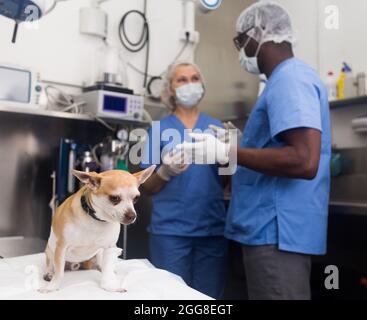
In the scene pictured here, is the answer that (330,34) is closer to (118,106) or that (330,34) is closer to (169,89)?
(169,89)

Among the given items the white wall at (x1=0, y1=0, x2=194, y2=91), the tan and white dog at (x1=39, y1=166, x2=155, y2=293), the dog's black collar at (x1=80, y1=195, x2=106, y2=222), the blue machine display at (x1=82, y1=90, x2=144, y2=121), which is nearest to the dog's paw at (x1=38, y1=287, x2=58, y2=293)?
the tan and white dog at (x1=39, y1=166, x2=155, y2=293)

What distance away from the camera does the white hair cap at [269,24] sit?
1.00 meters

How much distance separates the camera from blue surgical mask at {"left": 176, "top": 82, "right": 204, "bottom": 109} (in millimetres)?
1195

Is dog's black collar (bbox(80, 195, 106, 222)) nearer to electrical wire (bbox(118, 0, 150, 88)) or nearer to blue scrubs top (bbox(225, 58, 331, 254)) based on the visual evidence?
blue scrubs top (bbox(225, 58, 331, 254))

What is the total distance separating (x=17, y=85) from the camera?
4.05 ft

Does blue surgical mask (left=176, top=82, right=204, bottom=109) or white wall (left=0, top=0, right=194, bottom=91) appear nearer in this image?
blue surgical mask (left=176, top=82, right=204, bottom=109)

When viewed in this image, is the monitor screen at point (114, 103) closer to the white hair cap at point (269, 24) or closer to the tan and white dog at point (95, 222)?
the white hair cap at point (269, 24)

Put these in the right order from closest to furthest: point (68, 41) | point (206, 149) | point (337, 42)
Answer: point (206, 149) < point (68, 41) < point (337, 42)

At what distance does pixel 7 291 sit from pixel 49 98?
1.07m

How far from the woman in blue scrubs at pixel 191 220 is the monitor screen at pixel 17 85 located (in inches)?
19.0

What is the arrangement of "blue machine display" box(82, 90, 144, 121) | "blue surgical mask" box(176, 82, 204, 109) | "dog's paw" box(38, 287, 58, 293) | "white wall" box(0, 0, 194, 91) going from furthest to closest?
"white wall" box(0, 0, 194, 91), "blue surgical mask" box(176, 82, 204, 109), "blue machine display" box(82, 90, 144, 121), "dog's paw" box(38, 287, 58, 293)

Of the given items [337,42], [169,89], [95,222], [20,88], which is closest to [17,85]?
[20,88]

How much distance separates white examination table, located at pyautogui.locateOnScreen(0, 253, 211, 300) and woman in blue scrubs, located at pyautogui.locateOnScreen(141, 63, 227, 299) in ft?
1.13

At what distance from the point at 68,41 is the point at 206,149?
1.01m
